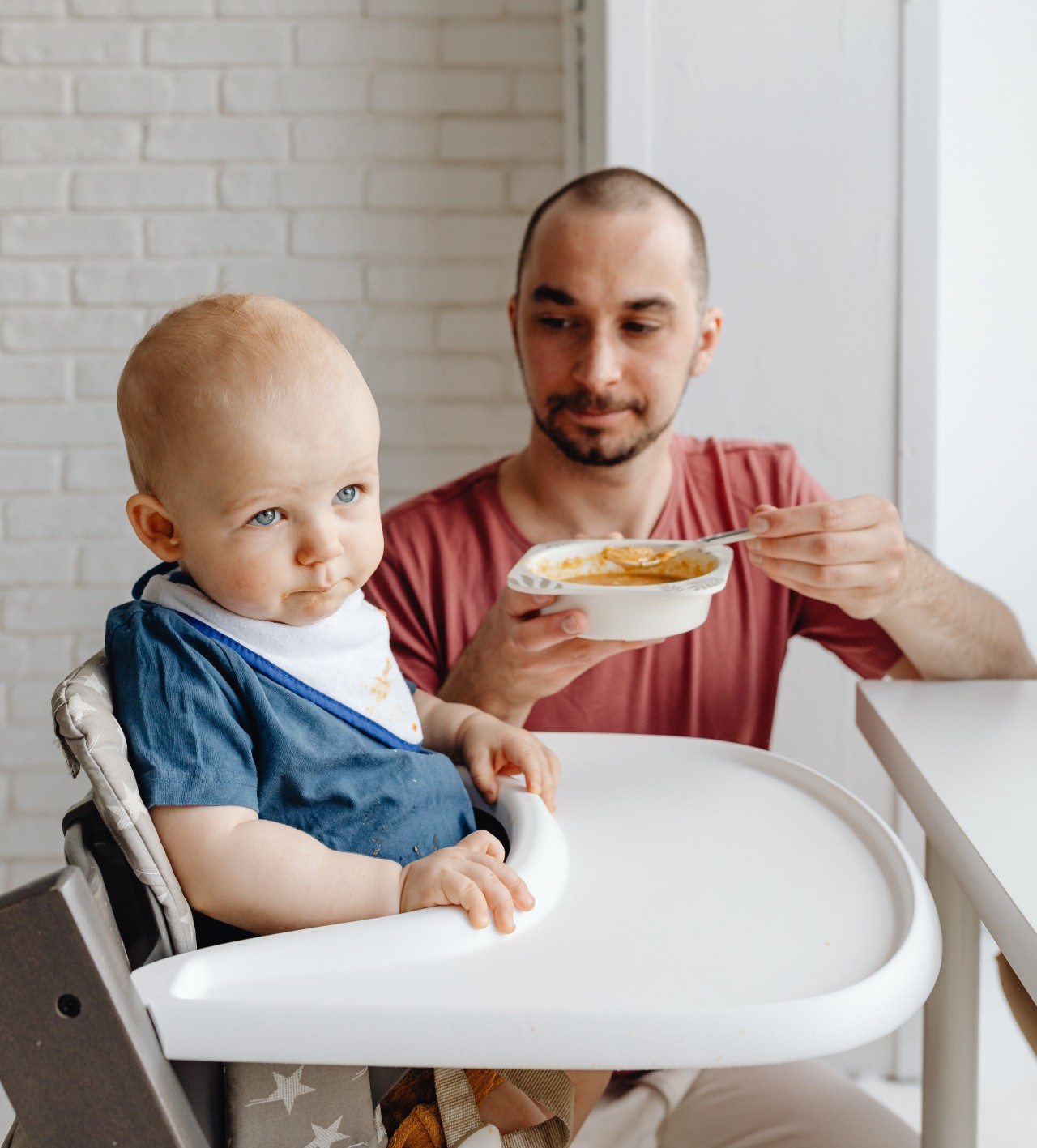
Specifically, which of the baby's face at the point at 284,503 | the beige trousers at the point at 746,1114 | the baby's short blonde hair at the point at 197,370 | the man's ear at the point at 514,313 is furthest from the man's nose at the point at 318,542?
the man's ear at the point at 514,313

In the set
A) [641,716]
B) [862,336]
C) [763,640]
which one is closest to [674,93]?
[862,336]

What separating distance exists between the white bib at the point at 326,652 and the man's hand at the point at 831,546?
0.42m

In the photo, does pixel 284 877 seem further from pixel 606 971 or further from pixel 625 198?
pixel 625 198

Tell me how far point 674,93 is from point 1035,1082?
1.90 meters

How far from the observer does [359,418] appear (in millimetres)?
873

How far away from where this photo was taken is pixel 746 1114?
1155 millimetres

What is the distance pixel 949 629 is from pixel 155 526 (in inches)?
38.8

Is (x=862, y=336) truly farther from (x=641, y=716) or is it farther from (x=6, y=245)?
(x=6, y=245)

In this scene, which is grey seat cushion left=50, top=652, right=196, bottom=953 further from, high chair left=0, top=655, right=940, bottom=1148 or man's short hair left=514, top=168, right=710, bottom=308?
man's short hair left=514, top=168, right=710, bottom=308

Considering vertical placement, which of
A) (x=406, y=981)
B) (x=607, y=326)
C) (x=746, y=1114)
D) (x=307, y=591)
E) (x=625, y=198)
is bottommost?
(x=746, y=1114)

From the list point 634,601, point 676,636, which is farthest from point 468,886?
point 676,636

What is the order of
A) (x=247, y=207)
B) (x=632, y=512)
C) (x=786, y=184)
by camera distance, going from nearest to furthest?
(x=632, y=512) < (x=786, y=184) < (x=247, y=207)

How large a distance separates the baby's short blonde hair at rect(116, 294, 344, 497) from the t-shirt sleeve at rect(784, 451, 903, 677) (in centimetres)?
95

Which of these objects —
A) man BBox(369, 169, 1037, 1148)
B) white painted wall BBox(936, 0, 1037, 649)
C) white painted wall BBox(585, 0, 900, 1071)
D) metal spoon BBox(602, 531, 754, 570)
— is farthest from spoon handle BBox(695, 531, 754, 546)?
white painted wall BBox(936, 0, 1037, 649)
